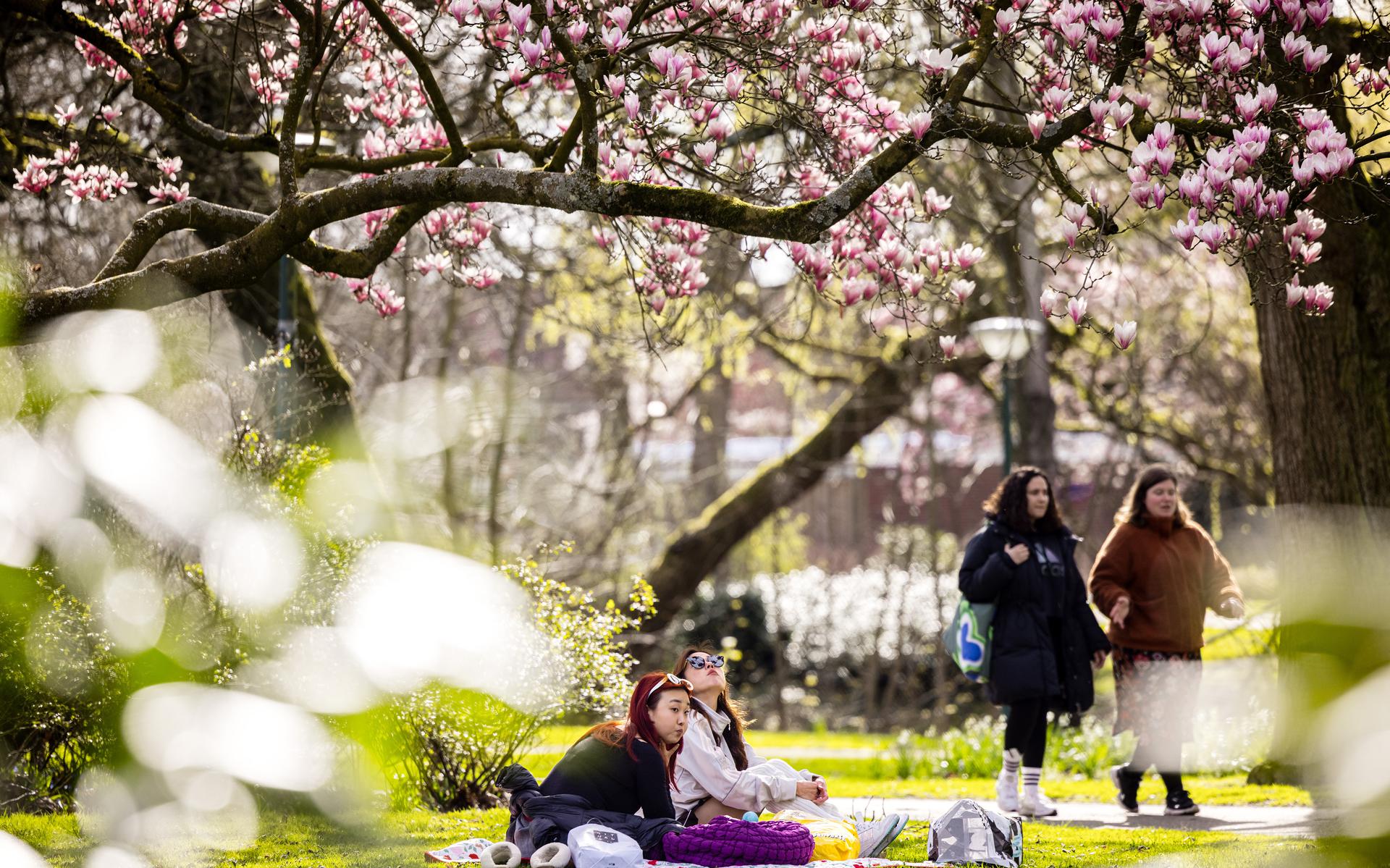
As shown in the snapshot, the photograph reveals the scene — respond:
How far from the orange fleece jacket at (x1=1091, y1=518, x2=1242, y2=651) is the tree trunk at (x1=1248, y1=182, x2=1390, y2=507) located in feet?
4.39

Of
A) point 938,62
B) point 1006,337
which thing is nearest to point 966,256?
point 938,62

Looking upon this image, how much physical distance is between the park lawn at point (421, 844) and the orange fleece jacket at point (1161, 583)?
3.87 ft

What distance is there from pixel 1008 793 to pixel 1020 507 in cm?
162

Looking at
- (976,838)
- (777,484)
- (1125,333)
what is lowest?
(976,838)

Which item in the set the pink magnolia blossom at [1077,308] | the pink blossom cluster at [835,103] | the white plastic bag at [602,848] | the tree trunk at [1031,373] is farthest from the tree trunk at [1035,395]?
the white plastic bag at [602,848]

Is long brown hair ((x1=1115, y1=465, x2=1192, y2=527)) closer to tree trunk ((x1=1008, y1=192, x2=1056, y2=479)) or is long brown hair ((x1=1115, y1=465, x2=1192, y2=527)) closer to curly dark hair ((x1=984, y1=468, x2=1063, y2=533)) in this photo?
curly dark hair ((x1=984, y1=468, x2=1063, y2=533))

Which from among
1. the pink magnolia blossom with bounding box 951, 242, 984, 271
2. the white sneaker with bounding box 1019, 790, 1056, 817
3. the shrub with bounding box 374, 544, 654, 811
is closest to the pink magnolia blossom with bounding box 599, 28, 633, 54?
the pink magnolia blossom with bounding box 951, 242, 984, 271

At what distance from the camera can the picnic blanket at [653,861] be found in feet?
17.1

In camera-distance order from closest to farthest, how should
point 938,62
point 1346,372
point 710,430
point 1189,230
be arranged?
point 1189,230 < point 938,62 < point 1346,372 < point 710,430

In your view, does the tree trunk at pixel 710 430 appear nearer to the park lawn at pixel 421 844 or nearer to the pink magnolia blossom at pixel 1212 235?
the park lawn at pixel 421 844

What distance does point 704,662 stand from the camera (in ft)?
20.2

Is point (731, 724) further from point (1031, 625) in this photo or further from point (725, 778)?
point (1031, 625)

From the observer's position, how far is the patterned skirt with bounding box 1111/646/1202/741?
768cm

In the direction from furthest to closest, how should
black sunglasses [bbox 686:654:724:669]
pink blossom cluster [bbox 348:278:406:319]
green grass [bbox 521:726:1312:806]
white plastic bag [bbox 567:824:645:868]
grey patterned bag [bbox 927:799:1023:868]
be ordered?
green grass [bbox 521:726:1312:806]
pink blossom cluster [bbox 348:278:406:319]
black sunglasses [bbox 686:654:724:669]
grey patterned bag [bbox 927:799:1023:868]
white plastic bag [bbox 567:824:645:868]
